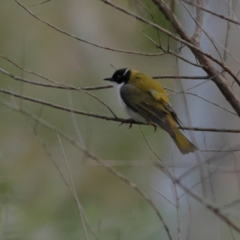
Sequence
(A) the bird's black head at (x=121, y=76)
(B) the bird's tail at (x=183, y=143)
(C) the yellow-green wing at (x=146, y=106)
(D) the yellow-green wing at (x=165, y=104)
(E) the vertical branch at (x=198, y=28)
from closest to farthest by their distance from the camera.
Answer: (E) the vertical branch at (x=198, y=28) < (B) the bird's tail at (x=183, y=143) < (C) the yellow-green wing at (x=146, y=106) < (D) the yellow-green wing at (x=165, y=104) < (A) the bird's black head at (x=121, y=76)

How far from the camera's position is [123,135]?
6.96 metres

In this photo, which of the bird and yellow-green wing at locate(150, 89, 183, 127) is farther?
yellow-green wing at locate(150, 89, 183, 127)

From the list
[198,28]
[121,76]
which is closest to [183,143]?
[198,28]

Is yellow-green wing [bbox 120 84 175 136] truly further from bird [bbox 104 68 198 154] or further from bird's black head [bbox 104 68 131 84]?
bird's black head [bbox 104 68 131 84]

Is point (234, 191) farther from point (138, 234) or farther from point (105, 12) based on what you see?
point (105, 12)

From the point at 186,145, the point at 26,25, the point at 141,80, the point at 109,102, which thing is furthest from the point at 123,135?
the point at 186,145

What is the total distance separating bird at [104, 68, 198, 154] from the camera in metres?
3.41

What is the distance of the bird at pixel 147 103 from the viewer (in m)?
3.41

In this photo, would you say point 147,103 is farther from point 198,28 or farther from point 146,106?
point 198,28

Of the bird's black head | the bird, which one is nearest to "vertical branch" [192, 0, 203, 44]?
the bird

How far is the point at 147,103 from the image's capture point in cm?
377

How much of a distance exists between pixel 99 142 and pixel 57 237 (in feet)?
6.08

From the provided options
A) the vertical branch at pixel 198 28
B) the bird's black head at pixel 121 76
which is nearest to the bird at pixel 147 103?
the bird's black head at pixel 121 76

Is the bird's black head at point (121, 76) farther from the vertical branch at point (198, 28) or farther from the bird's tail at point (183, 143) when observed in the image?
the vertical branch at point (198, 28)
